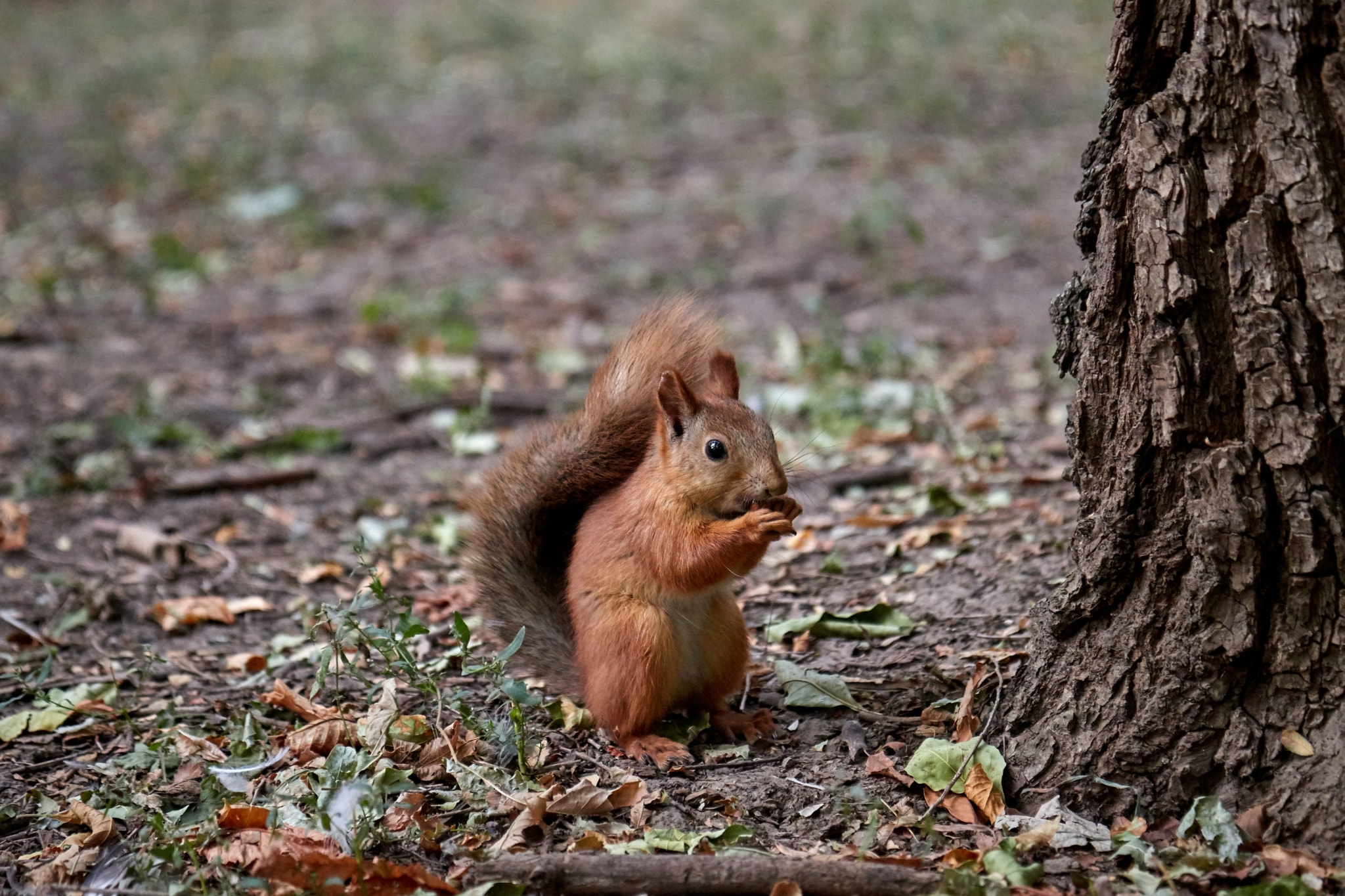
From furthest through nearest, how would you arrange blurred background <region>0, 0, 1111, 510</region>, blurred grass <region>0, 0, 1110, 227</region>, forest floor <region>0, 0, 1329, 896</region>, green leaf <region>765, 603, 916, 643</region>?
1. blurred grass <region>0, 0, 1110, 227</region>
2. blurred background <region>0, 0, 1111, 510</region>
3. green leaf <region>765, 603, 916, 643</region>
4. forest floor <region>0, 0, 1329, 896</region>

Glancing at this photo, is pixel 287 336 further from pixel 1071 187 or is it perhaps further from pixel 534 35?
pixel 534 35

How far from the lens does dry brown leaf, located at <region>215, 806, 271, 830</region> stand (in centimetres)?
236

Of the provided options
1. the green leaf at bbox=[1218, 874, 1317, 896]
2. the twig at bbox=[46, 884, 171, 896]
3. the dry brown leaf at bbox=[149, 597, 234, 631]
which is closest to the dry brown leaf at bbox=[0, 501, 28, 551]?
the dry brown leaf at bbox=[149, 597, 234, 631]

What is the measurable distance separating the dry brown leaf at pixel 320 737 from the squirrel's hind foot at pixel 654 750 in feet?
1.87

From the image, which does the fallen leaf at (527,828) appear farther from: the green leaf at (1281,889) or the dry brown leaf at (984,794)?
the green leaf at (1281,889)

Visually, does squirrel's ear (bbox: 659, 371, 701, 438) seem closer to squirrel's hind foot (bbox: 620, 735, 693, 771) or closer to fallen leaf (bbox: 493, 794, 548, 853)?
squirrel's hind foot (bbox: 620, 735, 693, 771)

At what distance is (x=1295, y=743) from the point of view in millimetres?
2148

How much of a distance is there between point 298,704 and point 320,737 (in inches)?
8.2

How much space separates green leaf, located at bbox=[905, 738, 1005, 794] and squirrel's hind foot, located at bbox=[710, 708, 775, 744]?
1.29 ft

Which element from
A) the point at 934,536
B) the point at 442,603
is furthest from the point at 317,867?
the point at 934,536

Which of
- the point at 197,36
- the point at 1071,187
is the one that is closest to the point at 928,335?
the point at 1071,187

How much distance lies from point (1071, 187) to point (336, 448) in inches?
174

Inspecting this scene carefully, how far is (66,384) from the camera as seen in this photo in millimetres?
5332

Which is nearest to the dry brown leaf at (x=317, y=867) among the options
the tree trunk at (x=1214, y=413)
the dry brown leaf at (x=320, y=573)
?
the tree trunk at (x=1214, y=413)
